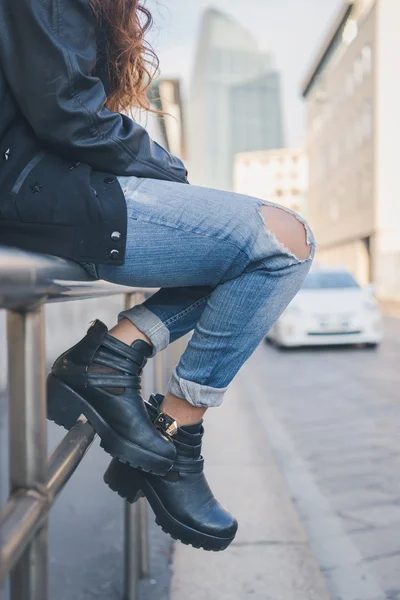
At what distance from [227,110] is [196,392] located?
155 m

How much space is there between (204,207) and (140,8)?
50 centimetres

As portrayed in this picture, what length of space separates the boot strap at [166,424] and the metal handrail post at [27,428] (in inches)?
17.7

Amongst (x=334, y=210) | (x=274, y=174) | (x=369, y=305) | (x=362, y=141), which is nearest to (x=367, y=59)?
(x=362, y=141)

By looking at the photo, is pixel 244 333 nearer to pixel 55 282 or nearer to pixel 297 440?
pixel 55 282

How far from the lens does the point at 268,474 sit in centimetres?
326

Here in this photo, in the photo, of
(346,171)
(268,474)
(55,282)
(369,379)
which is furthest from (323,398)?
(346,171)

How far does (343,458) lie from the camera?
12.7 ft

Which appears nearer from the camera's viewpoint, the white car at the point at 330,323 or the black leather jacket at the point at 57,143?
the black leather jacket at the point at 57,143

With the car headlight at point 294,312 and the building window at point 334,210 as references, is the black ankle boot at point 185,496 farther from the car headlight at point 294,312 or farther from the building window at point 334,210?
the building window at point 334,210

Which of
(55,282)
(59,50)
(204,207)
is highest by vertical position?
(59,50)

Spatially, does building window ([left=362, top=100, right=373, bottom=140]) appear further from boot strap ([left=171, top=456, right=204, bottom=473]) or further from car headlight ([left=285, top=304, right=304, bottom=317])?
boot strap ([left=171, top=456, right=204, bottom=473])

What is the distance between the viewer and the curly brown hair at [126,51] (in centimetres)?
131

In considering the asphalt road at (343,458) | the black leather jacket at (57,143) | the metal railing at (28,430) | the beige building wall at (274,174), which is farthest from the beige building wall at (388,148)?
the beige building wall at (274,174)

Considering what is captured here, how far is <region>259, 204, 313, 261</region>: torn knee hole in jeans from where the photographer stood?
4.05ft
